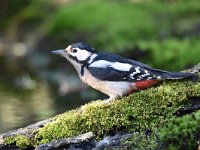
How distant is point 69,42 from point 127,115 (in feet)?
41.8

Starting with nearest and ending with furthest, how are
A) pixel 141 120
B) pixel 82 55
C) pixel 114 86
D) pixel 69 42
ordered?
pixel 141 120, pixel 114 86, pixel 82 55, pixel 69 42

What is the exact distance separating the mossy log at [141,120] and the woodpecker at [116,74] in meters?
0.13

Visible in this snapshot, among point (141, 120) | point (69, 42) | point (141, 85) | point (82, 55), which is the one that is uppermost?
point (69, 42)

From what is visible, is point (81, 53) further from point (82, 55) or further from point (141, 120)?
point (141, 120)

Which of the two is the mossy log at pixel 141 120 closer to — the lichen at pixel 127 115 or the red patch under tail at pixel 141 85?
the lichen at pixel 127 115

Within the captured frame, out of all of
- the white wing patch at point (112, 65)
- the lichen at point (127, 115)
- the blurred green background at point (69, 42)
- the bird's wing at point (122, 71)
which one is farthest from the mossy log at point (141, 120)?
the blurred green background at point (69, 42)

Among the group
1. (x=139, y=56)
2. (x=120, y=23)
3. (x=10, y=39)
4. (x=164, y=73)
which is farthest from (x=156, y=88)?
(x=10, y=39)

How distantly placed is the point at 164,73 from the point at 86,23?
530 inches

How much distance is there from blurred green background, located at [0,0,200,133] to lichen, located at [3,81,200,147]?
12.2 feet

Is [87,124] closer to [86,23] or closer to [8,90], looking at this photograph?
[8,90]

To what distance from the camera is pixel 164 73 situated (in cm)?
621

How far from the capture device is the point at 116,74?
6.29 m

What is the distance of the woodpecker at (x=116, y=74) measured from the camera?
6227 mm

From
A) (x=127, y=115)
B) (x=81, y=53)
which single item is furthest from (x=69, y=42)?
(x=127, y=115)
